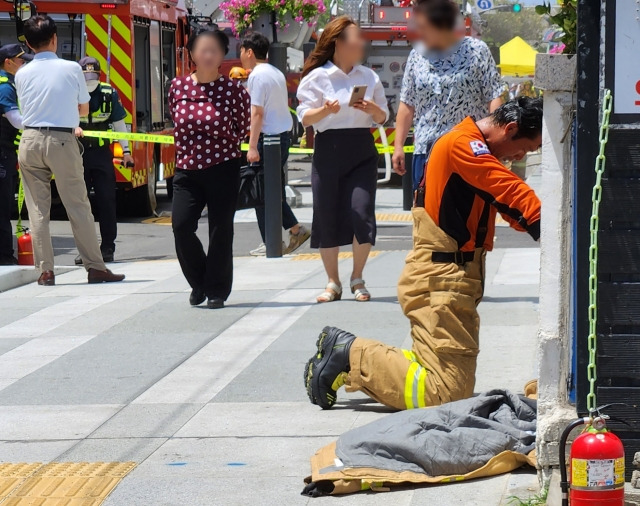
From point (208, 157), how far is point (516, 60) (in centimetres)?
2803

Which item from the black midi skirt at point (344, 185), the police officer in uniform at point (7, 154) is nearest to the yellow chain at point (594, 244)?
the black midi skirt at point (344, 185)

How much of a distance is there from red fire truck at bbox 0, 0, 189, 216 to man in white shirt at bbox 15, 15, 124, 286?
382cm

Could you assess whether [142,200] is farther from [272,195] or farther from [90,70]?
[272,195]

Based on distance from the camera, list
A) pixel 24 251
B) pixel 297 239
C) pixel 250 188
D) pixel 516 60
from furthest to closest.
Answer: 1. pixel 516 60
2. pixel 297 239
3. pixel 24 251
4. pixel 250 188

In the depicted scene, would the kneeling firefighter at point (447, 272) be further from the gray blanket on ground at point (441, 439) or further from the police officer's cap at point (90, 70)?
the police officer's cap at point (90, 70)

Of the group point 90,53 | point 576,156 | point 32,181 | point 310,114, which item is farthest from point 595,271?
point 90,53

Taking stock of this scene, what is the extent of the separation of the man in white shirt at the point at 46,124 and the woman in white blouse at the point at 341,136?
210cm

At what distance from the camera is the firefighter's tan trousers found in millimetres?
4910

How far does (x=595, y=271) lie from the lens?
11.9ft

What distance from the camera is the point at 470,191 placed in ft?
16.1

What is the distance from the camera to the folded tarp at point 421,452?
4125mm

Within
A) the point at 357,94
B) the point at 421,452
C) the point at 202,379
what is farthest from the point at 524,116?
the point at 357,94

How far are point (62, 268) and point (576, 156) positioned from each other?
741cm

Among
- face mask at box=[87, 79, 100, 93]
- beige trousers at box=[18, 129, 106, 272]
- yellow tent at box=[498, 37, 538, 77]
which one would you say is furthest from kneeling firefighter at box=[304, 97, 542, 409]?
yellow tent at box=[498, 37, 538, 77]
